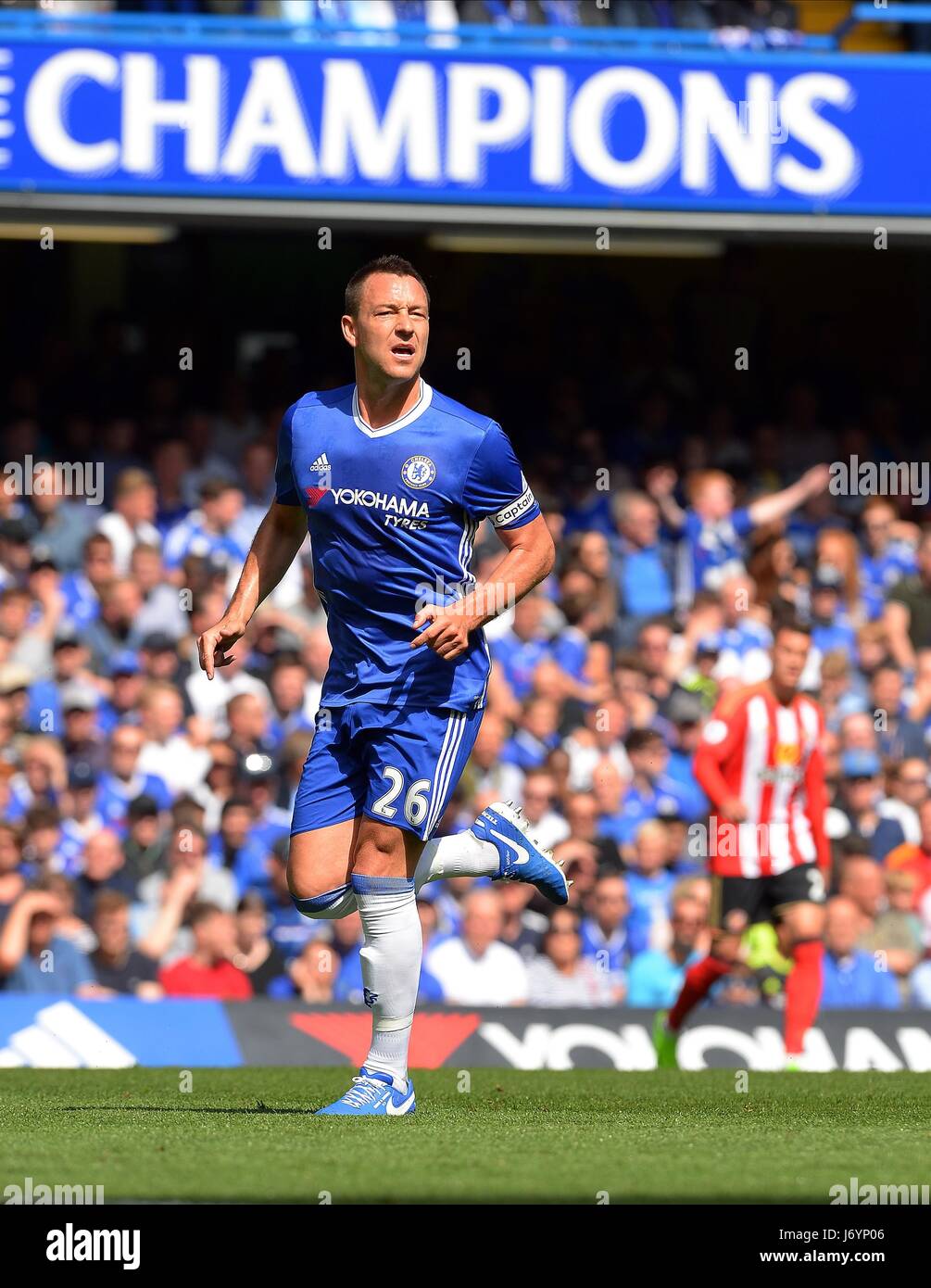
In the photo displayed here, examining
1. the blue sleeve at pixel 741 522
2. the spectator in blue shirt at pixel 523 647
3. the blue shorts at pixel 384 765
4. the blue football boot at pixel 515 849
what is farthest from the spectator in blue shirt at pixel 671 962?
the blue shorts at pixel 384 765

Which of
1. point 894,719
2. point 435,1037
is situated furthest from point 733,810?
point 894,719

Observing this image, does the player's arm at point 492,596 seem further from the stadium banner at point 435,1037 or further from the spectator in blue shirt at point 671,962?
the spectator in blue shirt at point 671,962

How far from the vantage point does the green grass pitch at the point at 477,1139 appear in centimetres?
466

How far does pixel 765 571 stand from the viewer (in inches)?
522

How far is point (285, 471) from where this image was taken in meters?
6.35

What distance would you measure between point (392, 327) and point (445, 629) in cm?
91

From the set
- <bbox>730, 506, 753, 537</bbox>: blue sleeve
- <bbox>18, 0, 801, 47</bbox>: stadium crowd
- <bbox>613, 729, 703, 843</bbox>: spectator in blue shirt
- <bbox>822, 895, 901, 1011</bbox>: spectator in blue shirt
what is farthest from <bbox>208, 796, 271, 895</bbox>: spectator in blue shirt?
<bbox>18, 0, 801, 47</bbox>: stadium crowd

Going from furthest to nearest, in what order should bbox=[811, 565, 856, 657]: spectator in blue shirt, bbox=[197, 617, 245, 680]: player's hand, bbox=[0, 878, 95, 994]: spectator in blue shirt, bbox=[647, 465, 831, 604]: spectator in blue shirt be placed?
bbox=[647, 465, 831, 604]: spectator in blue shirt
bbox=[811, 565, 856, 657]: spectator in blue shirt
bbox=[0, 878, 95, 994]: spectator in blue shirt
bbox=[197, 617, 245, 680]: player's hand

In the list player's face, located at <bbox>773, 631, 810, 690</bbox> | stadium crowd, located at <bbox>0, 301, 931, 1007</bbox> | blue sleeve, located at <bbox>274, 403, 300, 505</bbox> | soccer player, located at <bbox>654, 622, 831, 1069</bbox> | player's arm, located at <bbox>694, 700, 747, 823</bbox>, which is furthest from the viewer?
stadium crowd, located at <bbox>0, 301, 931, 1007</bbox>

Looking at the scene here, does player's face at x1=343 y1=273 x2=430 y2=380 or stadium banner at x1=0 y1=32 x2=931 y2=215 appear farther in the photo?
stadium banner at x1=0 y1=32 x2=931 y2=215

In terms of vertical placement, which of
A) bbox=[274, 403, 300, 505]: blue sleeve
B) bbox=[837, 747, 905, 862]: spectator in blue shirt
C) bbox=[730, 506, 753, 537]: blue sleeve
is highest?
bbox=[730, 506, 753, 537]: blue sleeve

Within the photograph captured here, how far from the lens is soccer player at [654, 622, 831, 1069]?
30.1ft

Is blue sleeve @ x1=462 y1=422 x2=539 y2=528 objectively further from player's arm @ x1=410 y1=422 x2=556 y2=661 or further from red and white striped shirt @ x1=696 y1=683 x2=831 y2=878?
red and white striped shirt @ x1=696 y1=683 x2=831 y2=878

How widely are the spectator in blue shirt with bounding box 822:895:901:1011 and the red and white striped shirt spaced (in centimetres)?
175
